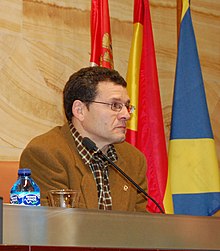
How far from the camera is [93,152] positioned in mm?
3396

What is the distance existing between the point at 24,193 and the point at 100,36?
224 centimetres

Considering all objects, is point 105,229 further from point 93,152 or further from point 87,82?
point 87,82

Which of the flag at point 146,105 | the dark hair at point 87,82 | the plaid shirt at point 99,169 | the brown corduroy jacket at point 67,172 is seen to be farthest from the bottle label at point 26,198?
the flag at point 146,105

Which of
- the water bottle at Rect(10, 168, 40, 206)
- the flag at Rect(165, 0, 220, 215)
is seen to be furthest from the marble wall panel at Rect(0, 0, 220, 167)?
the water bottle at Rect(10, 168, 40, 206)

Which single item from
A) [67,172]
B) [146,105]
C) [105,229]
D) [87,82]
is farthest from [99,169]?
[105,229]

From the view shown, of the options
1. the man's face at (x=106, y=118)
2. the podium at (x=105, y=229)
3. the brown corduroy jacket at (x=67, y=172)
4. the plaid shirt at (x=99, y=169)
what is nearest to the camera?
the podium at (x=105, y=229)

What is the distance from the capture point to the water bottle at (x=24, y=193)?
7.92 ft

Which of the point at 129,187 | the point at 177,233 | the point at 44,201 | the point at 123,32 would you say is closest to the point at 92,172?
the point at 129,187

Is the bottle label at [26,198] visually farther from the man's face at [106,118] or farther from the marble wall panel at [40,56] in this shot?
the marble wall panel at [40,56]

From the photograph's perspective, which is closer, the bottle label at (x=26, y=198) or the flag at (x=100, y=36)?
the bottle label at (x=26, y=198)

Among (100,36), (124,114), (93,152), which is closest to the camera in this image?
(93,152)

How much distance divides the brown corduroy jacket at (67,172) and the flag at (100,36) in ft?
3.07

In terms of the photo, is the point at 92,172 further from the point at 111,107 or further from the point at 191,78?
the point at 191,78

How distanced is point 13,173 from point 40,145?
0.60m
